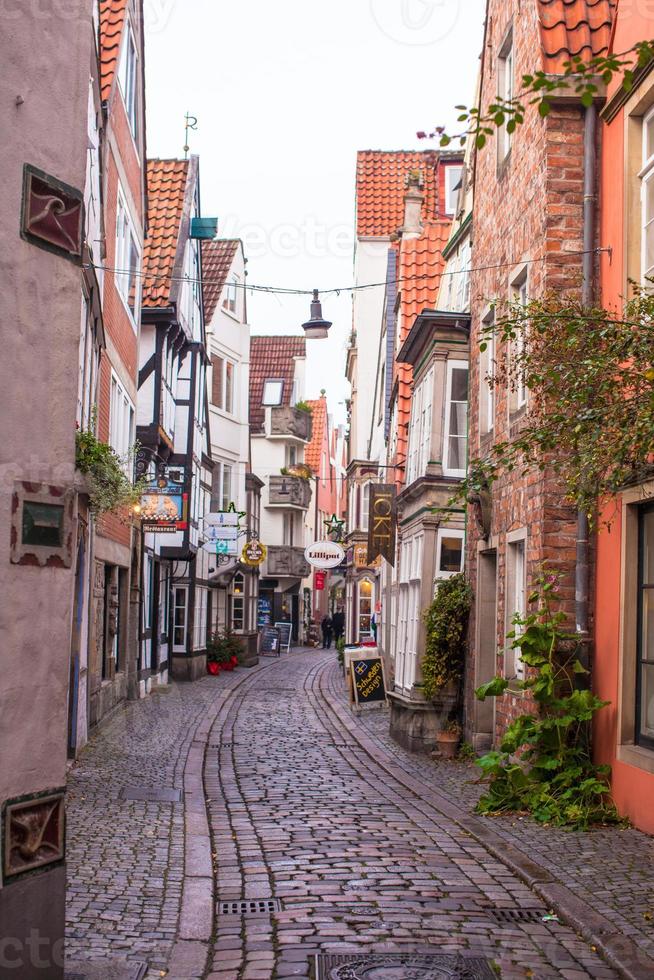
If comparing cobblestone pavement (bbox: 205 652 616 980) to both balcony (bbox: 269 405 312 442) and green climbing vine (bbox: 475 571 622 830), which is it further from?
balcony (bbox: 269 405 312 442)

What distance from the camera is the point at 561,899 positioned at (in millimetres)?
7055

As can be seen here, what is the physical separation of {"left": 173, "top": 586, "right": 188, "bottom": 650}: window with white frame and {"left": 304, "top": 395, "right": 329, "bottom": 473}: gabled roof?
39.0m

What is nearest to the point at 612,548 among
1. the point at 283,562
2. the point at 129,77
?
the point at 129,77

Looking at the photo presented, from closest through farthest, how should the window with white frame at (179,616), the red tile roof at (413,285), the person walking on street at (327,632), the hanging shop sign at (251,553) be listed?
1. the red tile roof at (413,285)
2. the window with white frame at (179,616)
3. the hanging shop sign at (251,553)
4. the person walking on street at (327,632)

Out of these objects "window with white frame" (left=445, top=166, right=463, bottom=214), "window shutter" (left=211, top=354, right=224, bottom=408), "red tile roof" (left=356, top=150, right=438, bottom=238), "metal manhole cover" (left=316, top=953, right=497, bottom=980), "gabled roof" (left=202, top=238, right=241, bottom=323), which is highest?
"red tile roof" (left=356, top=150, right=438, bottom=238)

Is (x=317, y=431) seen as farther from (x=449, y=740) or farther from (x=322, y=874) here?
(x=322, y=874)

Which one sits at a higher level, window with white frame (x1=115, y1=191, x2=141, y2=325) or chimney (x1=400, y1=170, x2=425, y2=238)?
chimney (x1=400, y1=170, x2=425, y2=238)

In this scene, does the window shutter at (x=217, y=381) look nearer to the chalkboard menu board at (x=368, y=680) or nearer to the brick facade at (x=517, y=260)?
the chalkboard menu board at (x=368, y=680)

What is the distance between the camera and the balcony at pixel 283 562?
55.8 metres

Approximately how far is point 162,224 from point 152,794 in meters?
17.0

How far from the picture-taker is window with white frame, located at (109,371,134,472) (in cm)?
1785

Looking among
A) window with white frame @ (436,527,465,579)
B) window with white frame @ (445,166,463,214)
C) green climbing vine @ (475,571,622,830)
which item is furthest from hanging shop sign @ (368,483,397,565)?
green climbing vine @ (475,571,622,830)

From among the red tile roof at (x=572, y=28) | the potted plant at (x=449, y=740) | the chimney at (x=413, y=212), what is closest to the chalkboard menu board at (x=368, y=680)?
the potted plant at (x=449, y=740)

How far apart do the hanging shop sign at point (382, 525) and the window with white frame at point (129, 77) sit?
281 inches
